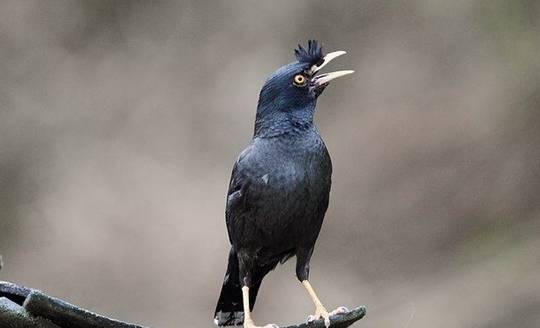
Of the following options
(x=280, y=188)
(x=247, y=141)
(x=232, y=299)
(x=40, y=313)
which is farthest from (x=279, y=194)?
(x=247, y=141)

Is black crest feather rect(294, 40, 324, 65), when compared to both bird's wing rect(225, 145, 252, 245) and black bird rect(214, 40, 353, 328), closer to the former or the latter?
black bird rect(214, 40, 353, 328)

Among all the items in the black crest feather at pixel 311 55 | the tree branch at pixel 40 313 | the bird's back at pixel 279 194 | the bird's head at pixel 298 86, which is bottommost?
the tree branch at pixel 40 313

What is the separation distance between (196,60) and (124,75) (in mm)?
736

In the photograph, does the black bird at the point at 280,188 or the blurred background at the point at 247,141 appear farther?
the blurred background at the point at 247,141

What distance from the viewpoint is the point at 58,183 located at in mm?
9703

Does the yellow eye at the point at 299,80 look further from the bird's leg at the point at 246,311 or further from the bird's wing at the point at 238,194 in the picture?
the bird's leg at the point at 246,311

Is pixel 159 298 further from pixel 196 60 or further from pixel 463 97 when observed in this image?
pixel 463 97

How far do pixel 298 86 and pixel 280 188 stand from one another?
0.58 m

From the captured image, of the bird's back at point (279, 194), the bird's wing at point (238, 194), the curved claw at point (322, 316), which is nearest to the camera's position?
the curved claw at point (322, 316)

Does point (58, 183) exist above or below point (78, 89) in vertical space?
below

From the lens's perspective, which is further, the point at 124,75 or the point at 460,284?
the point at 124,75

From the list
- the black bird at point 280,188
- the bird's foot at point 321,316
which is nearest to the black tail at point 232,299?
the black bird at point 280,188

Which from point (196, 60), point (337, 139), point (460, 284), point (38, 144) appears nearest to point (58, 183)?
point (38, 144)

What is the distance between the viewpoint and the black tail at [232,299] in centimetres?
448
